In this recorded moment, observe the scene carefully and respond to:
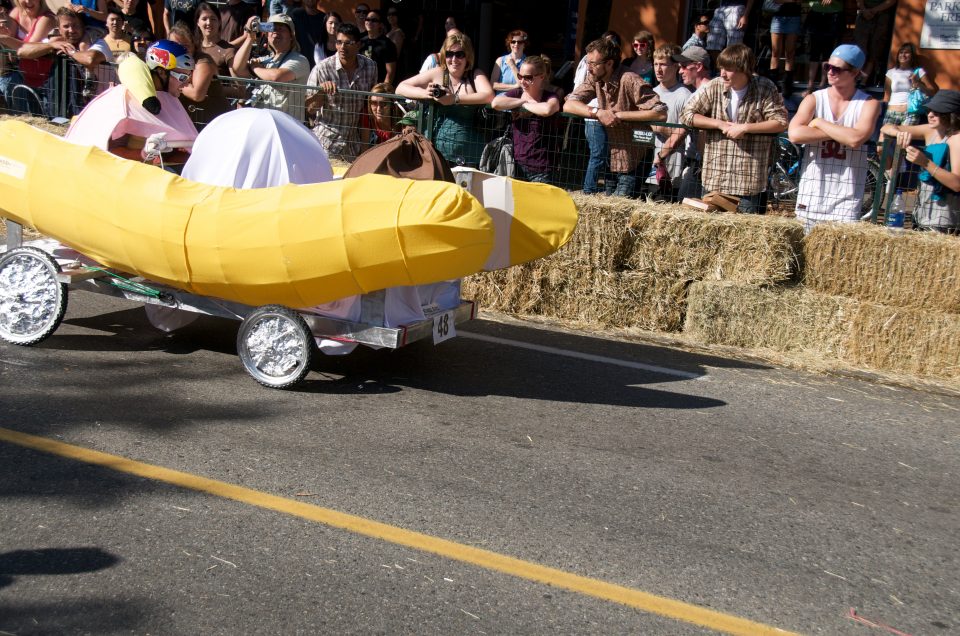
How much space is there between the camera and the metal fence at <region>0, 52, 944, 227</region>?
9898 mm

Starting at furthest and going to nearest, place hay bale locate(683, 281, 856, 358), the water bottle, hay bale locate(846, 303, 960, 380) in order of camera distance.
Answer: the water bottle < hay bale locate(683, 281, 856, 358) < hay bale locate(846, 303, 960, 380)

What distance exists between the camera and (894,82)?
1359 centimetres

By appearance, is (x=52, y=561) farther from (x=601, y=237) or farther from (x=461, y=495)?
(x=601, y=237)

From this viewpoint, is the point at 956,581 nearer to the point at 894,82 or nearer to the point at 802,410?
the point at 802,410

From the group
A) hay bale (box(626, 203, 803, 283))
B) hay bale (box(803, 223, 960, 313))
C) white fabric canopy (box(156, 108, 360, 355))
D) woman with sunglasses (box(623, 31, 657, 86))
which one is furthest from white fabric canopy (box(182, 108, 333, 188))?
woman with sunglasses (box(623, 31, 657, 86))

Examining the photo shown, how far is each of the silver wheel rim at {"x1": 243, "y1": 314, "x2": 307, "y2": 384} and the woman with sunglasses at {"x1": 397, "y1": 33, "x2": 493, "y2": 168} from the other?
4.63 metres

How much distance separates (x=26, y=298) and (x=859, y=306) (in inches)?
252

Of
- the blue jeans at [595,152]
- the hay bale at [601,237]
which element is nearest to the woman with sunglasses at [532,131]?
the blue jeans at [595,152]

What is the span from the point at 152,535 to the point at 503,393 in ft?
9.83

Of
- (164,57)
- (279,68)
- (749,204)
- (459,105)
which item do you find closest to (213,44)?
(279,68)

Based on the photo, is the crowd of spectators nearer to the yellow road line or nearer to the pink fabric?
the pink fabric

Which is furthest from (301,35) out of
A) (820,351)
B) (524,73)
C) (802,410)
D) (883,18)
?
(802,410)

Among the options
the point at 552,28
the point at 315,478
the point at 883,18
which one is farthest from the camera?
the point at 552,28

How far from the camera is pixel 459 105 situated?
11047mm
